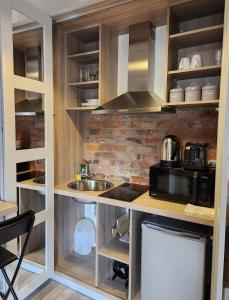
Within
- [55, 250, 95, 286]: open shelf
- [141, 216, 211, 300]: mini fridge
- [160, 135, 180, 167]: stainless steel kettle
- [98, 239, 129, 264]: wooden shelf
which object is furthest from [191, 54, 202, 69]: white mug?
[55, 250, 95, 286]: open shelf

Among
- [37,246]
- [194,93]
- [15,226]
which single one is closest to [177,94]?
[194,93]

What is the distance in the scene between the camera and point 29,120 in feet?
5.80

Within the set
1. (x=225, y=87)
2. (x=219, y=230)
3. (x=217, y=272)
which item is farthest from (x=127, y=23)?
(x=217, y=272)

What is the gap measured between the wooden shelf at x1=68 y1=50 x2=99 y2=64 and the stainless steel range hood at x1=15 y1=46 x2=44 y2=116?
14.4 inches

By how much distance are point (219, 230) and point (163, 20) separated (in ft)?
5.45

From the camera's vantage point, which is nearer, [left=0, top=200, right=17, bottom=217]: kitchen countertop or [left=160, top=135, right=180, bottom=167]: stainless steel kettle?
[left=0, top=200, right=17, bottom=217]: kitchen countertop

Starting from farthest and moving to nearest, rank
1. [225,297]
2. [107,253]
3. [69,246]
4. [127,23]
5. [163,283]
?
[69,246] → [127,23] → [107,253] → [163,283] → [225,297]

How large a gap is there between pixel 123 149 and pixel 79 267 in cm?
122

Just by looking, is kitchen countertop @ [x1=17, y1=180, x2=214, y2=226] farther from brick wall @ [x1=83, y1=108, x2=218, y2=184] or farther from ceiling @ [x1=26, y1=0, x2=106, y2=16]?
ceiling @ [x1=26, y1=0, x2=106, y2=16]

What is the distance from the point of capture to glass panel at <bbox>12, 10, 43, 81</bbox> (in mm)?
1574

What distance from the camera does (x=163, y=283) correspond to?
1.52 metres

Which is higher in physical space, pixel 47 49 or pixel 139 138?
pixel 47 49

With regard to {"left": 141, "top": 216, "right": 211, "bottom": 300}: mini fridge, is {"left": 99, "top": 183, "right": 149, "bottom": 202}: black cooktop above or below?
above

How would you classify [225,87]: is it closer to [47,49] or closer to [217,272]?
[217,272]
